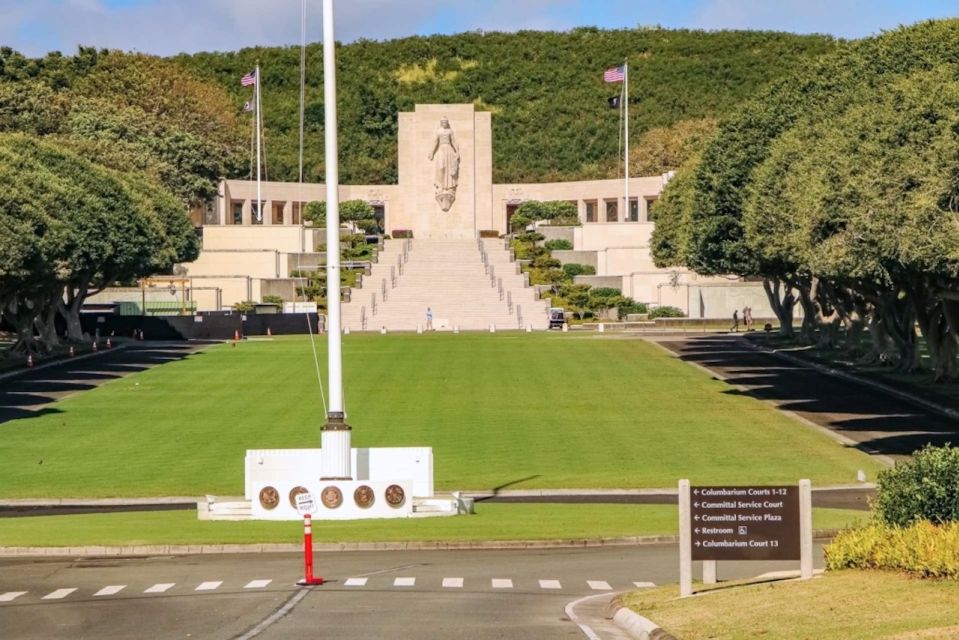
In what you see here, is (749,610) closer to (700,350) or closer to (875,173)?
(875,173)

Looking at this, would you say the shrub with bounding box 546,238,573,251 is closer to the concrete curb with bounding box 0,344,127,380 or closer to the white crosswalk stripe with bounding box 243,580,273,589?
the concrete curb with bounding box 0,344,127,380


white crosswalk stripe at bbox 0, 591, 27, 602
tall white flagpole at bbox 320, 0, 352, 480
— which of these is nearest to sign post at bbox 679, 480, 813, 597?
white crosswalk stripe at bbox 0, 591, 27, 602

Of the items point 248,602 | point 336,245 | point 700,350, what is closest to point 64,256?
point 700,350

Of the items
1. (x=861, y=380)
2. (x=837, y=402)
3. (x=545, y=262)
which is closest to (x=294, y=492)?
(x=837, y=402)

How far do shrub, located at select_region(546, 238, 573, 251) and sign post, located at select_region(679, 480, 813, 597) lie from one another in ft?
410

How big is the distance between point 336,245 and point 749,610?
54.9 ft

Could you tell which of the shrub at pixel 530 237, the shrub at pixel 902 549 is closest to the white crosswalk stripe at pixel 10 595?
the shrub at pixel 902 549

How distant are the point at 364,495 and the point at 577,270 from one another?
103823 mm

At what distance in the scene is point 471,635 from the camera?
20.3 meters

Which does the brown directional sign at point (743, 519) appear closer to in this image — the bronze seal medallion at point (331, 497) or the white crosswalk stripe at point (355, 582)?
the white crosswalk stripe at point (355, 582)

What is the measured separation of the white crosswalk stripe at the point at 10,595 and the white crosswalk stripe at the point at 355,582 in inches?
174

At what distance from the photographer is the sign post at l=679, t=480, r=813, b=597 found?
21.8 m

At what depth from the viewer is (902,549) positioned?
2111cm

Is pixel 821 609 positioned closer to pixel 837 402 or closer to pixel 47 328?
pixel 837 402
